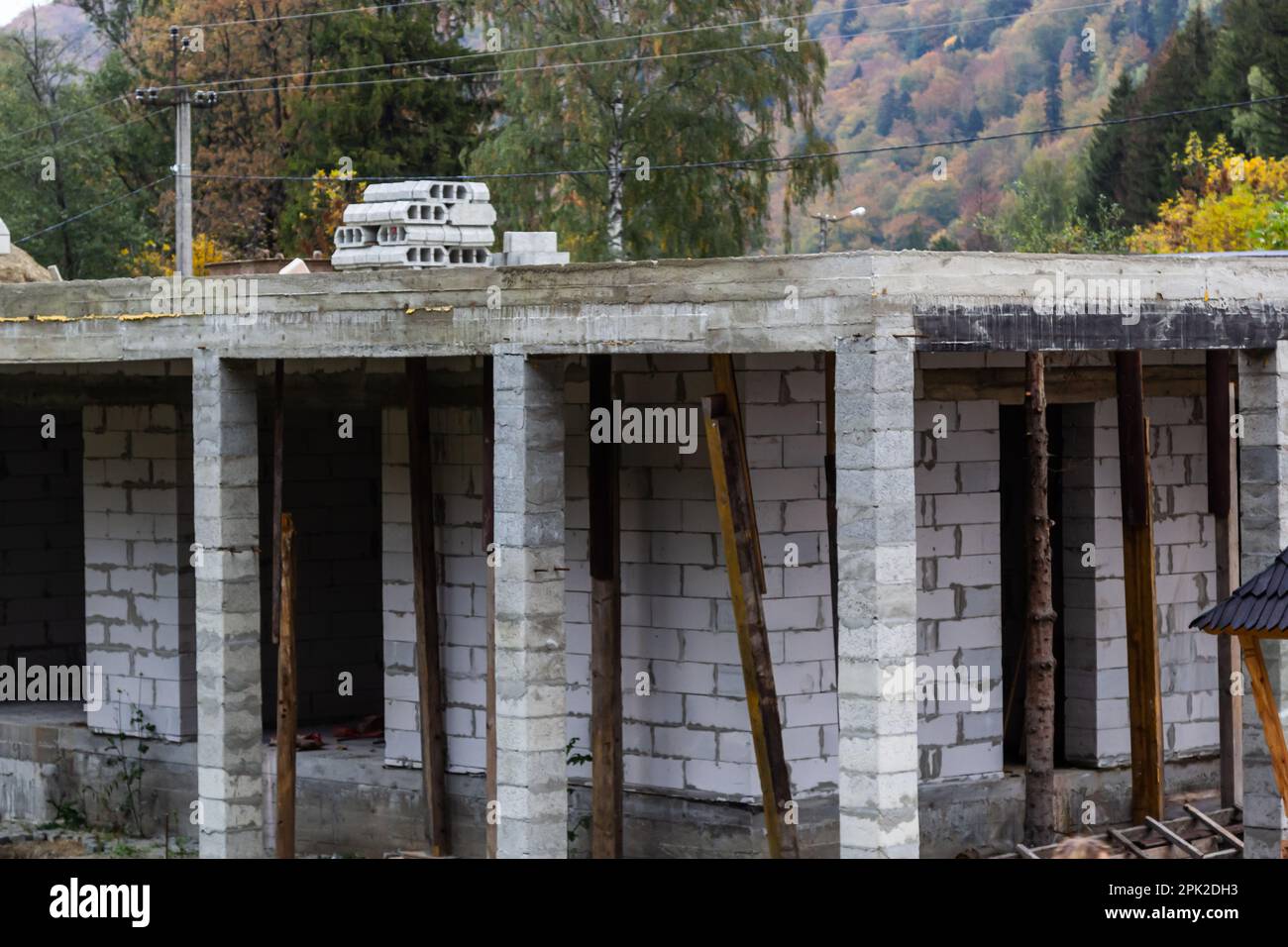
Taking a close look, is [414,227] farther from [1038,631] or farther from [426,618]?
[1038,631]

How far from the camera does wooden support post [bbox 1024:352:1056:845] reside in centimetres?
1496

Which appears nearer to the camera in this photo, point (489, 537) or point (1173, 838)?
point (1173, 838)

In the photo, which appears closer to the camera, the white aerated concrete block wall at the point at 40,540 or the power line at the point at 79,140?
the white aerated concrete block wall at the point at 40,540

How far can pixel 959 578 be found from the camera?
15305mm

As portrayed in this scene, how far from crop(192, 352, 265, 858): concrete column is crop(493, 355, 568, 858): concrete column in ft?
8.02

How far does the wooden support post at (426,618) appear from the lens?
16.2 metres

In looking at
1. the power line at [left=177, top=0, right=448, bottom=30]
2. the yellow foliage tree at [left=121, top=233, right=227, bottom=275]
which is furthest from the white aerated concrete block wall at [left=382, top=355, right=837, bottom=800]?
the power line at [left=177, top=0, right=448, bottom=30]

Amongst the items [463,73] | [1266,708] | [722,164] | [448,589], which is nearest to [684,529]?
[448,589]

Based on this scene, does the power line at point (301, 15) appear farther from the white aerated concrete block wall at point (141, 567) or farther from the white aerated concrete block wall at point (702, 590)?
the white aerated concrete block wall at point (702, 590)

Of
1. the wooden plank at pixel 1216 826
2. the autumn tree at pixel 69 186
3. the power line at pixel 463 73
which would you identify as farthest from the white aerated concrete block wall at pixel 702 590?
the autumn tree at pixel 69 186

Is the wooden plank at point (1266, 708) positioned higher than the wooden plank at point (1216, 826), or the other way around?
the wooden plank at point (1266, 708)

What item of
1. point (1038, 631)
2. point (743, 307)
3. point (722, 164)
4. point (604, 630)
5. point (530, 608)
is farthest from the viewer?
point (722, 164)

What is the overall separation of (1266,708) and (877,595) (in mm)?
2616

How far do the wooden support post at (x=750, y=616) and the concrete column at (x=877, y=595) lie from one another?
2.31 m
